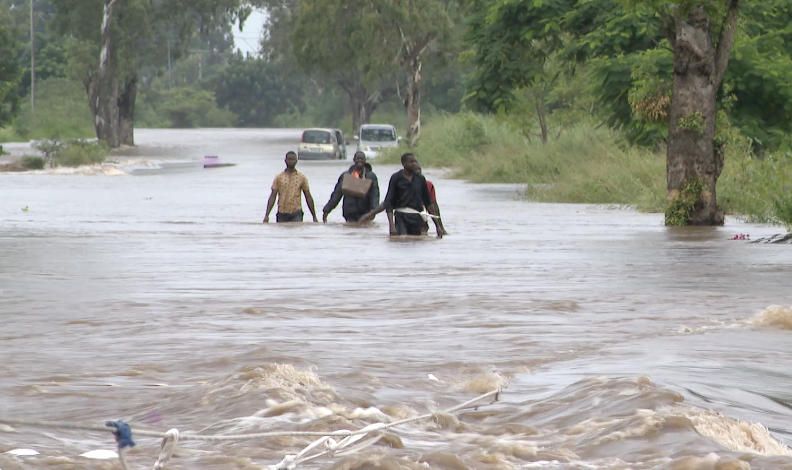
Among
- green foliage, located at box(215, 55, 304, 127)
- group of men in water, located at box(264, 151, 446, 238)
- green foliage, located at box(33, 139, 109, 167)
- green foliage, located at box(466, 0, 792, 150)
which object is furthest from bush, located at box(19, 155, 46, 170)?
green foliage, located at box(215, 55, 304, 127)

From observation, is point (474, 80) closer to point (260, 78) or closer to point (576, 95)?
point (576, 95)

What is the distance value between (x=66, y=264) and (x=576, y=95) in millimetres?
34435

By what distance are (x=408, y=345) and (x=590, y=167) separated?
2473 centimetres

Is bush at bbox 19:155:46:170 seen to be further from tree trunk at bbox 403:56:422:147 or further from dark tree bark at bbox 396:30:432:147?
tree trunk at bbox 403:56:422:147

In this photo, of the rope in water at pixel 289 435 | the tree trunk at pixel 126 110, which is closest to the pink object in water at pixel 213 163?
the tree trunk at pixel 126 110

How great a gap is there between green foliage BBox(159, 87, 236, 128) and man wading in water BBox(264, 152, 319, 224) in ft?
317

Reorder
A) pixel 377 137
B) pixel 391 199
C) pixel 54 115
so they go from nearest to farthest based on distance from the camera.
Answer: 1. pixel 391 199
2. pixel 377 137
3. pixel 54 115

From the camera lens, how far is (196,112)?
384ft

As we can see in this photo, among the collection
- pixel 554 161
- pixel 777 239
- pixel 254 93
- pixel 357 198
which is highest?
pixel 357 198

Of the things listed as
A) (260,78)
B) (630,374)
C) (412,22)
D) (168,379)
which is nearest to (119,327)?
(168,379)

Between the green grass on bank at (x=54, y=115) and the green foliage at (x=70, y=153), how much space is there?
19.3m

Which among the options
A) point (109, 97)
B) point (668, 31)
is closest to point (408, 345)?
point (668, 31)

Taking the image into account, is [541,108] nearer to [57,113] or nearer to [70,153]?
[70,153]

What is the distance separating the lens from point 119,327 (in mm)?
9805
